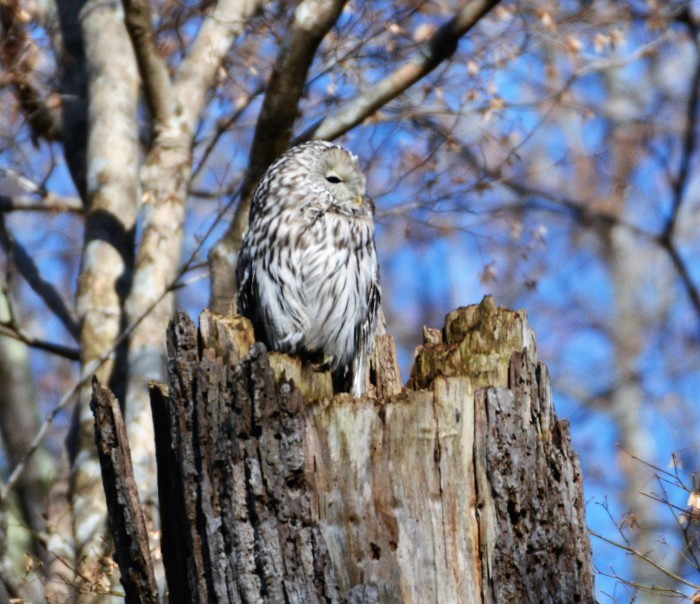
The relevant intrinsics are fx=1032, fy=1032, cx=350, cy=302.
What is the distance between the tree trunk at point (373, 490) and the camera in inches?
127

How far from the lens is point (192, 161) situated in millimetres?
7254

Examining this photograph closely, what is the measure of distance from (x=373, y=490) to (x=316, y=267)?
1788 millimetres

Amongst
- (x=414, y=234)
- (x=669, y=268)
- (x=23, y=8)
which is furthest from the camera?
(x=669, y=268)

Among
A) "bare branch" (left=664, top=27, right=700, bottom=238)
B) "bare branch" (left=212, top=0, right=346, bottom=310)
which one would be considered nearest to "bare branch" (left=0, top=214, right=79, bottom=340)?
"bare branch" (left=212, top=0, right=346, bottom=310)

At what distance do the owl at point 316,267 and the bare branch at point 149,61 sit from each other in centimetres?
187

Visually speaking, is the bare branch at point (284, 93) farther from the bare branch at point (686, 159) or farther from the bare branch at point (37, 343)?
the bare branch at point (686, 159)

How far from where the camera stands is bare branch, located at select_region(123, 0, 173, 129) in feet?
21.3

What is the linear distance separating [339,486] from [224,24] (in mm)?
4782

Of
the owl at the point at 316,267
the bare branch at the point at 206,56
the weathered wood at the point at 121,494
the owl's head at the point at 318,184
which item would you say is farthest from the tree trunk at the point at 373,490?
the bare branch at the point at 206,56

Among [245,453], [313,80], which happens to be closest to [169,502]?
[245,453]

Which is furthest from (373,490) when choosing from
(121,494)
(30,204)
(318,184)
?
(30,204)

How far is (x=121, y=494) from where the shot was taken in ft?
11.4

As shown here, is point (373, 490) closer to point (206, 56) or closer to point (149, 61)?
point (149, 61)

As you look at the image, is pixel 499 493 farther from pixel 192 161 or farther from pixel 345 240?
pixel 192 161
